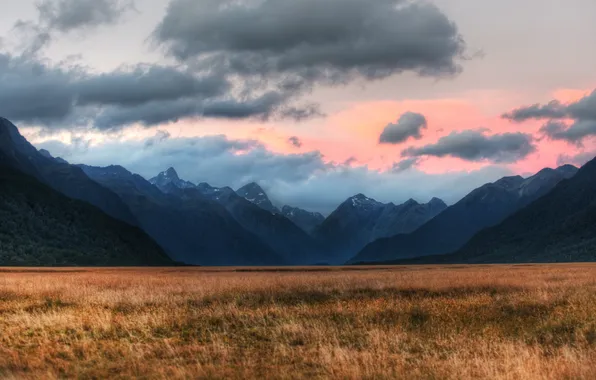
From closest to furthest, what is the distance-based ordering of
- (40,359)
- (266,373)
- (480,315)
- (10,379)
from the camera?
(10,379), (266,373), (40,359), (480,315)

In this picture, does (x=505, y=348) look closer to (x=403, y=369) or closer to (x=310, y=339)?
(x=403, y=369)

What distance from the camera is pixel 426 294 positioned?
34.2 meters

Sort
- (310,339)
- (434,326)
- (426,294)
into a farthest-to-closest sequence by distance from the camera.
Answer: (426,294)
(434,326)
(310,339)

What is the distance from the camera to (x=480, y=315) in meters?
24.1

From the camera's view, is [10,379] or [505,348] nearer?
[10,379]

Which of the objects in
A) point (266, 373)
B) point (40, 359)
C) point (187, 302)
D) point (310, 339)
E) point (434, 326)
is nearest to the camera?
point (266, 373)

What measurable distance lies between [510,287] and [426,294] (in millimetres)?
7135

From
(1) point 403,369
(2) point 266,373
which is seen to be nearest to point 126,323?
(2) point 266,373

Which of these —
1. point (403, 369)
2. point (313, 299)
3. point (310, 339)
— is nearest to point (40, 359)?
point (310, 339)

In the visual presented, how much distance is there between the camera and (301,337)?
19.6 metres

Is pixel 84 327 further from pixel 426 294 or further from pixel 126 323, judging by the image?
pixel 426 294

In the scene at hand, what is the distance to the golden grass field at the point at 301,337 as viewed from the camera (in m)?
15.0

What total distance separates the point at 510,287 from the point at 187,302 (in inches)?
847

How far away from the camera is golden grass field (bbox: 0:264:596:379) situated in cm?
1495
